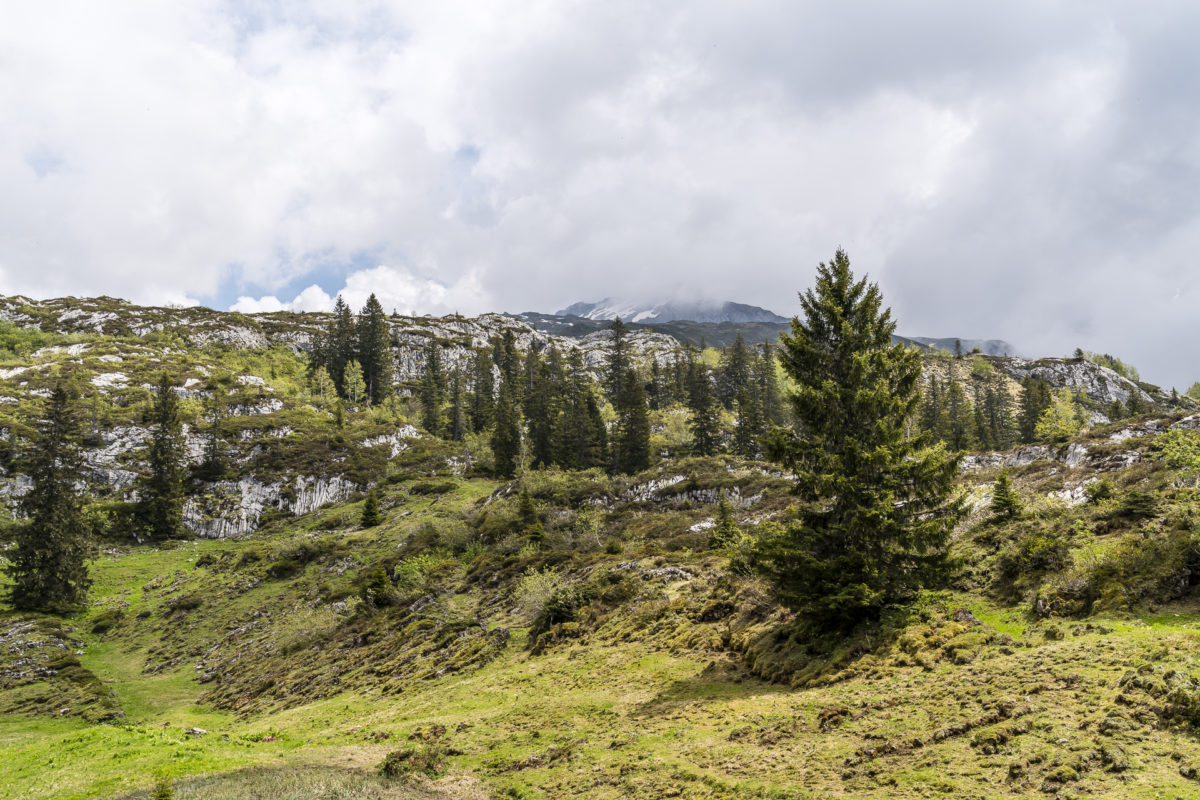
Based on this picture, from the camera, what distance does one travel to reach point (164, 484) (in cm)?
6494

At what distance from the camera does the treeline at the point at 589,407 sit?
80688mm

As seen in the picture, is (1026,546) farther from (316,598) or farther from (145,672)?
(145,672)

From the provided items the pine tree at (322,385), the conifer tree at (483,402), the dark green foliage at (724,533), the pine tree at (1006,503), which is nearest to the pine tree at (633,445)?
the conifer tree at (483,402)

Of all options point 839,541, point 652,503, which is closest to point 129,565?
point 652,503

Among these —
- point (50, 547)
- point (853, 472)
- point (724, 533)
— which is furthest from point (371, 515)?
point (853, 472)

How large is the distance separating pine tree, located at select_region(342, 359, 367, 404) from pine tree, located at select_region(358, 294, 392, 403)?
2388mm

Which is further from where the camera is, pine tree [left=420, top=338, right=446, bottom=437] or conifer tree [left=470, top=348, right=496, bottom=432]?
conifer tree [left=470, top=348, right=496, bottom=432]

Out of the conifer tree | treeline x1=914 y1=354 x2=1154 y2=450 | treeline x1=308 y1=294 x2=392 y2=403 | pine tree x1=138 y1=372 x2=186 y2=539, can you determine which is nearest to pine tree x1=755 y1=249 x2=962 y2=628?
pine tree x1=138 y1=372 x2=186 y2=539

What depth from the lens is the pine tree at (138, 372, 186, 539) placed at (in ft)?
208

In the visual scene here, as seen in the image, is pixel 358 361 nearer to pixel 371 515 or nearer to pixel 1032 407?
pixel 371 515

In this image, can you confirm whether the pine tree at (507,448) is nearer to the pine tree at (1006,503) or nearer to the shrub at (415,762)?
the pine tree at (1006,503)

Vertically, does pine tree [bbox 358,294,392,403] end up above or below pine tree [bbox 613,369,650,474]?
above

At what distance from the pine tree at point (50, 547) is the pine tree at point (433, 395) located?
59.2 m

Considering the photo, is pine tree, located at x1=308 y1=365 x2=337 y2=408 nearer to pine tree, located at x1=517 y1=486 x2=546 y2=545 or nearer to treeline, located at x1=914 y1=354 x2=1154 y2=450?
pine tree, located at x1=517 y1=486 x2=546 y2=545
